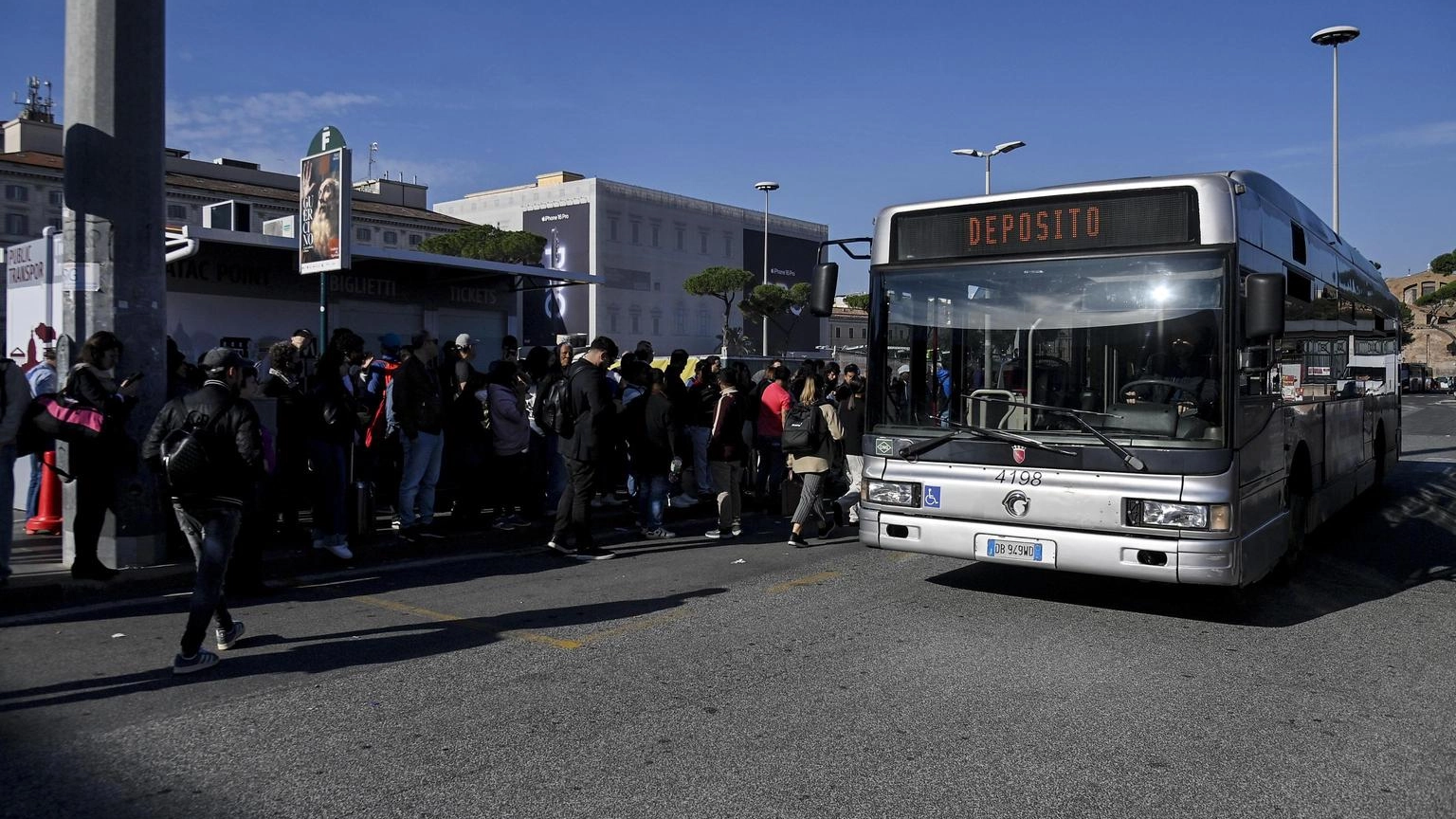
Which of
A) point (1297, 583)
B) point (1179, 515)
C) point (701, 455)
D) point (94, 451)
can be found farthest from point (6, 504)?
point (1297, 583)

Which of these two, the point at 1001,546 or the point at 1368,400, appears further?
the point at 1368,400

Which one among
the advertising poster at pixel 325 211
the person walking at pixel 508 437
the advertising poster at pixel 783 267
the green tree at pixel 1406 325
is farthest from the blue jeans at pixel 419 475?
the advertising poster at pixel 783 267

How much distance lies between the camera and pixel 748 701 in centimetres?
518

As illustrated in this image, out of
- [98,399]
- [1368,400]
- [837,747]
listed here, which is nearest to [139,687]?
[98,399]

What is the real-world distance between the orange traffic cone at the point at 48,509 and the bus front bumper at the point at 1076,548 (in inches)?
272

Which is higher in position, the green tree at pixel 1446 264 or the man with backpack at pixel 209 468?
the green tree at pixel 1446 264

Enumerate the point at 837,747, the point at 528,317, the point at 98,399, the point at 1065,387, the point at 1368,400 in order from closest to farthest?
the point at 837,747 < the point at 1065,387 < the point at 98,399 < the point at 1368,400 < the point at 528,317

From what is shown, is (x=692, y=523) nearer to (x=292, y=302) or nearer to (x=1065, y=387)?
(x=1065, y=387)

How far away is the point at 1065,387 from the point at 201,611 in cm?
502

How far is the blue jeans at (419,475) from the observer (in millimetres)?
9453

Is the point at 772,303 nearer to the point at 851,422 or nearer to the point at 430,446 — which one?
the point at 851,422

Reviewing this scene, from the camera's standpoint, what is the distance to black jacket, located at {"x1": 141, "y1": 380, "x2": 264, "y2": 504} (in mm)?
5656

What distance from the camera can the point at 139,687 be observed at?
5352mm

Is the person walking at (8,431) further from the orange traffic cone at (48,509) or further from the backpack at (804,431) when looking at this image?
the backpack at (804,431)
